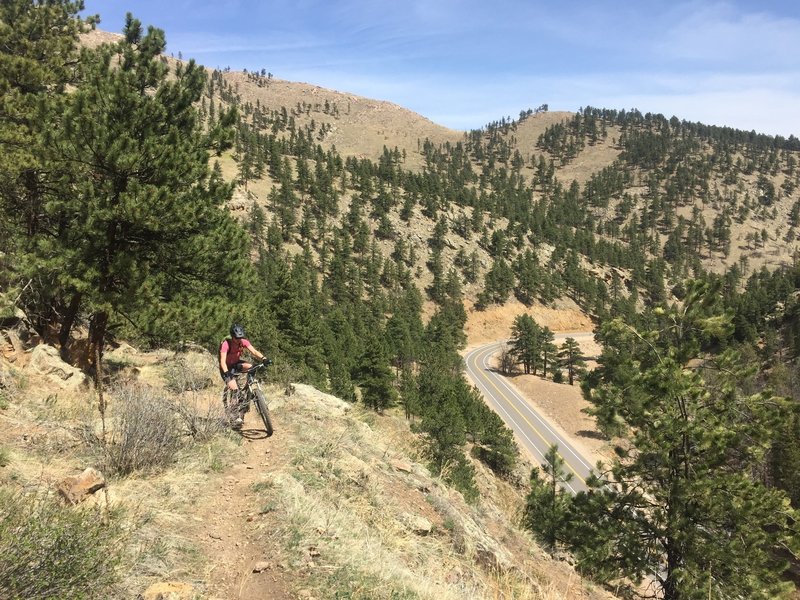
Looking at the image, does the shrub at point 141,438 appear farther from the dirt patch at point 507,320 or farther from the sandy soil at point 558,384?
the dirt patch at point 507,320

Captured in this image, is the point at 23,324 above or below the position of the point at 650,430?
above

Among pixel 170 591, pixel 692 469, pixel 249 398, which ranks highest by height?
pixel 170 591

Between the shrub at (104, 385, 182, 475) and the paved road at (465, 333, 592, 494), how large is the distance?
41.1 meters

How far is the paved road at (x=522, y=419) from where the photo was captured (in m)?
47.7

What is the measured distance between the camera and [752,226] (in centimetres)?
15375

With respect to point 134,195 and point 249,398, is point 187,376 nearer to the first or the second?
point 249,398

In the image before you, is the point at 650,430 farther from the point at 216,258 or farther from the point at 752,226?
the point at 752,226

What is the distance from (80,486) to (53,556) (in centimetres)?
177

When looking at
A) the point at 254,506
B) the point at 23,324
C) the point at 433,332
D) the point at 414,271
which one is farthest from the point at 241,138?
the point at 254,506

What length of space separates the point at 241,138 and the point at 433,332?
217ft

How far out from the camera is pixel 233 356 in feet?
27.2

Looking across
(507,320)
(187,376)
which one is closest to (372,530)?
(187,376)

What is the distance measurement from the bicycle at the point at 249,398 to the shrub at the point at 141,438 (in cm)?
142

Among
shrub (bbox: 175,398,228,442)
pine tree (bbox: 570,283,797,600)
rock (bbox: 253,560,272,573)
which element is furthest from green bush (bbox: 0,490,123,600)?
pine tree (bbox: 570,283,797,600)
